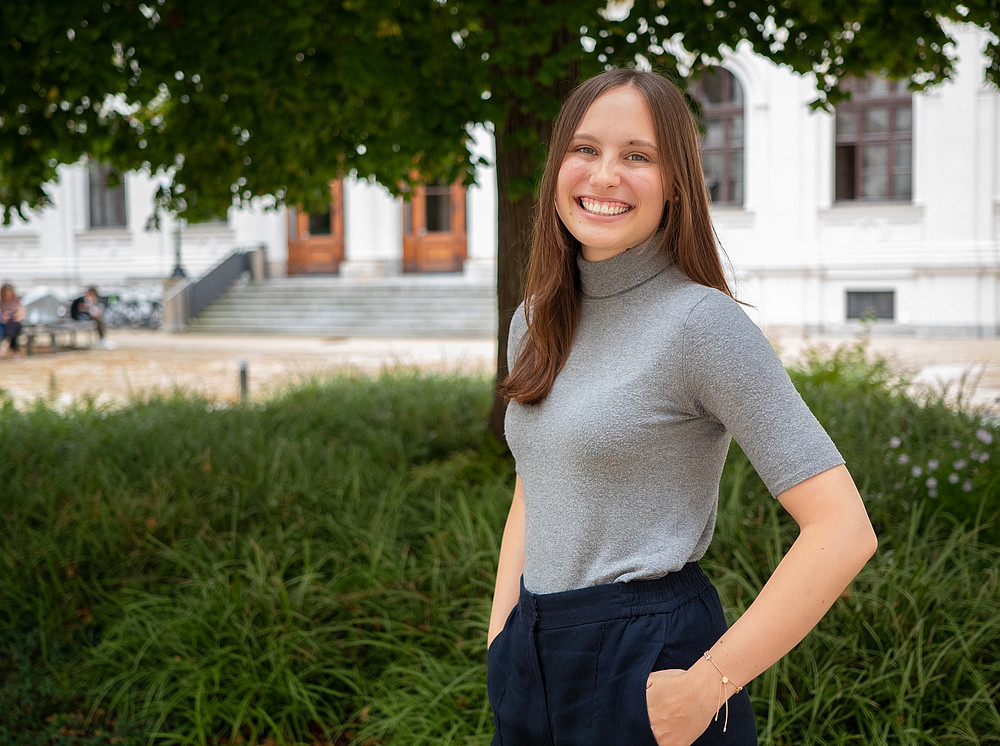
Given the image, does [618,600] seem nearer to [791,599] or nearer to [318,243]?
[791,599]

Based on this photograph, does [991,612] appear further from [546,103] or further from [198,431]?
[198,431]

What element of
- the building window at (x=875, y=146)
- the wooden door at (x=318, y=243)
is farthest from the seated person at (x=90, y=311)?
the building window at (x=875, y=146)

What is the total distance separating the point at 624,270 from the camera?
155cm

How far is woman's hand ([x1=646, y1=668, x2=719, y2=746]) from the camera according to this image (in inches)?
53.6

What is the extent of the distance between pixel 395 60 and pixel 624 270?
3.84 meters

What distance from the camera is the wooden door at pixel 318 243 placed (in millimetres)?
24922

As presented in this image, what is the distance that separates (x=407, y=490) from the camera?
4.82 m

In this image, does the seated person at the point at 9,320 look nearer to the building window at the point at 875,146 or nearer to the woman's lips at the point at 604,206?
the building window at the point at 875,146

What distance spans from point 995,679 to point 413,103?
3718 mm

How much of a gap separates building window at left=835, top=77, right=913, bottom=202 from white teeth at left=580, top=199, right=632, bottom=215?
20075 mm

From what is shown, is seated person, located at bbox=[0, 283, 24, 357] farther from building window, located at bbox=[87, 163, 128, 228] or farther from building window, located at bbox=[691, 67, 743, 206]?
building window, located at bbox=[691, 67, 743, 206]

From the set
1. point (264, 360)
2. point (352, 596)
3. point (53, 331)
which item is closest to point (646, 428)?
point (352, 596)

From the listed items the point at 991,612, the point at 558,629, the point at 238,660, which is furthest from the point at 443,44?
the point at 558,629

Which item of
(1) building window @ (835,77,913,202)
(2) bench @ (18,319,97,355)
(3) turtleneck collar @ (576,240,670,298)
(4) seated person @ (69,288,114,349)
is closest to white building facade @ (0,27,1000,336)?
(1) building window @ (835,77,913,202)
